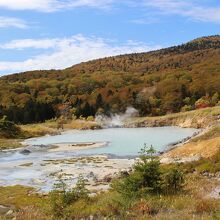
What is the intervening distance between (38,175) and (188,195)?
30.6 metres

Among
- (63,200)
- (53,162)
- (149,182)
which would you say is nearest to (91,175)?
(53,162)

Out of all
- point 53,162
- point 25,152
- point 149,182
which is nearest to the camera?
point 149,182

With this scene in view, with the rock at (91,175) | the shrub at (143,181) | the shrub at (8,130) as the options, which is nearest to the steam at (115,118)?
the shrub at (8,130)

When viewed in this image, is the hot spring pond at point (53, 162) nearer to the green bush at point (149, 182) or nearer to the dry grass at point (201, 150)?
the dry grass at point (201, 150)

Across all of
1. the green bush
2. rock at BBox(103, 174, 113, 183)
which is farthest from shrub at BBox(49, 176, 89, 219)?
rock at BBox(103, 174, 113, 183)

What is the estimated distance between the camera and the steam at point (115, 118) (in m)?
130

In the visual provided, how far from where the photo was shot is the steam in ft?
427

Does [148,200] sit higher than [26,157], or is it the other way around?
[148,200]

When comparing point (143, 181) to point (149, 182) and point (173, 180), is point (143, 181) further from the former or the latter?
point (173, 180)

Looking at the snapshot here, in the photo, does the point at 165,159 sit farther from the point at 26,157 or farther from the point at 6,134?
the point at 6,134

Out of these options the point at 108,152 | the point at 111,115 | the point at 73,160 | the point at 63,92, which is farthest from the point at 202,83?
the point at 73,160

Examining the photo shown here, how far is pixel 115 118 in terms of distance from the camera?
13988cm

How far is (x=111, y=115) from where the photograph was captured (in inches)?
5620

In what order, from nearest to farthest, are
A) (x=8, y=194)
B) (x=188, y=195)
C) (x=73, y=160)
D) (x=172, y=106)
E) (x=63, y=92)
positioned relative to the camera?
(x=188, y=195), (x=8, y=194), (x=73, y=160), (x=172, y=106), (x=63, y=92)
